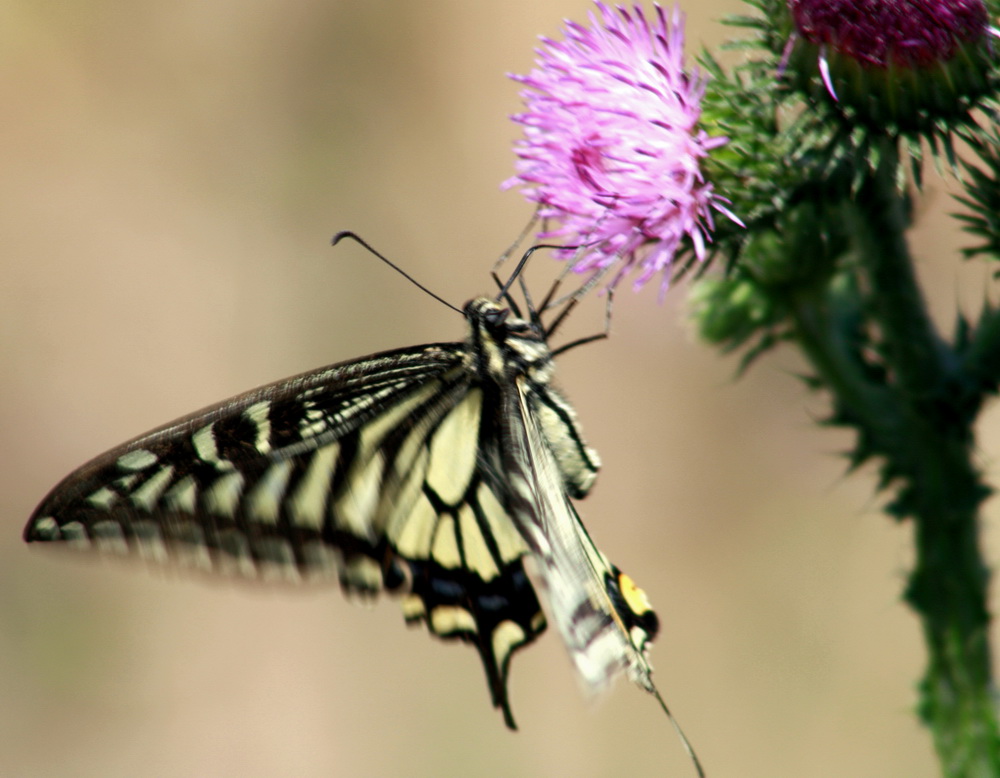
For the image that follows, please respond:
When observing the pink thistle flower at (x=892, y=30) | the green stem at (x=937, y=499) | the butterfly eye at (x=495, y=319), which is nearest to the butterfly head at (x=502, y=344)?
the butterfly eye at (x=495, y=319)

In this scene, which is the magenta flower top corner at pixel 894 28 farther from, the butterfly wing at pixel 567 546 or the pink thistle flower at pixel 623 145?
the butterfly wing at pixel 567 546

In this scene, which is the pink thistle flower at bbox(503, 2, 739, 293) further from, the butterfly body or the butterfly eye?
the butterfly body

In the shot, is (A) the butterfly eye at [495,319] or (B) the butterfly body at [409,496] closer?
(B) the butterfly body at [409,496]

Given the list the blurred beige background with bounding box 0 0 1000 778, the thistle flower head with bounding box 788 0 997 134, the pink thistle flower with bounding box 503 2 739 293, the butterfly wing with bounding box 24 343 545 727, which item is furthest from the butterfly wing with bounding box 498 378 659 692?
the blurred beige background with bounding box 0 0 1000 778

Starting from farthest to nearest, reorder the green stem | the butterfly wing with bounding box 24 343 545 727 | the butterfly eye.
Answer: the butterfly eye → the green stem → the butterfly wing with bounding box 24 343 545 727

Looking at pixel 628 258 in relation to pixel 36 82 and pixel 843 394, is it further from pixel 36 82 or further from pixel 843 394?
pixel 36 82

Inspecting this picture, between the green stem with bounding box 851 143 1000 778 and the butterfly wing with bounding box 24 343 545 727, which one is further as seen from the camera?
the green stem with bounding box 851 143 1000 778

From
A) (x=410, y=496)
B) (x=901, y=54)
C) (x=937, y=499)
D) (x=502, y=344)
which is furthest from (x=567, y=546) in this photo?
(x=901, y=54)
